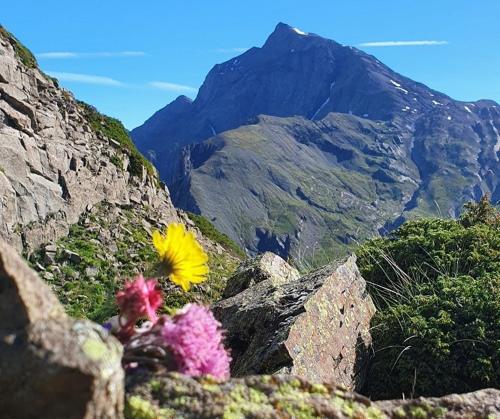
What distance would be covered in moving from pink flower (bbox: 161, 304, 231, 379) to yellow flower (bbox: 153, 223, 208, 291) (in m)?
0.25

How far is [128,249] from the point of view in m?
31.4

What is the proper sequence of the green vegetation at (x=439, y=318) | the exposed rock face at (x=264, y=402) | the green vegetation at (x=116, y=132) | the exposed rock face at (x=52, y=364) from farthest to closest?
the green vegetation at (x=116, y=132) → the green vegetation at (x=439, y=318) → the exposed rock face at (x=264, y=402) → the exposed rock face at (x=52, y=364)

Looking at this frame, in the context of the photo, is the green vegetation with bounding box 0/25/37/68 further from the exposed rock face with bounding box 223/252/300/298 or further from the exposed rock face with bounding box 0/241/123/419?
the exposed rock face with bounding box 0/241/123/419

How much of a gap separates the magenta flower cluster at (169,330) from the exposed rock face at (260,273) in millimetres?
7685

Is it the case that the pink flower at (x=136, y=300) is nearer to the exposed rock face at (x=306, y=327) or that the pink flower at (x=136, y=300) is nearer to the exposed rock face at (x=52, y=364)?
the exposed rock face at (x=52, y=364)

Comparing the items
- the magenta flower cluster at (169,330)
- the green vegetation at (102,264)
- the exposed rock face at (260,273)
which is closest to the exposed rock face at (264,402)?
the magenta flower cluster at (169,330)

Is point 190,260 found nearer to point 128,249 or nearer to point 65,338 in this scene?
point 65,338

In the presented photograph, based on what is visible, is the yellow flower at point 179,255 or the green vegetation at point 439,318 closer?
the yellow flower at point 179,255

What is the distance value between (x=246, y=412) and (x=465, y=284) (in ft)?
24.3

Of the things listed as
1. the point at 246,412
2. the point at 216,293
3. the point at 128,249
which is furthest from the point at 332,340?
the point at 128,249

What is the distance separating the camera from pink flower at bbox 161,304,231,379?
299 centimetres

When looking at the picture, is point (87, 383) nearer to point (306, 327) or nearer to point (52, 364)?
point (52, 364)

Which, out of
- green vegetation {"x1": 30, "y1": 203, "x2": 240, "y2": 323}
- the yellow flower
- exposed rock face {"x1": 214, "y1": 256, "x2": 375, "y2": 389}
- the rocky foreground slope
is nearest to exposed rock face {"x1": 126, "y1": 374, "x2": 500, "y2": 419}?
the rocky foreground slope

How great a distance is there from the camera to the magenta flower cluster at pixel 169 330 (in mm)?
2998
